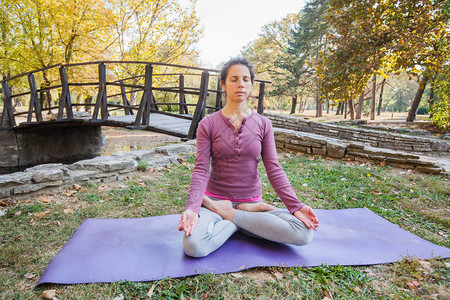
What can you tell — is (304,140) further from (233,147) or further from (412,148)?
(233,147)

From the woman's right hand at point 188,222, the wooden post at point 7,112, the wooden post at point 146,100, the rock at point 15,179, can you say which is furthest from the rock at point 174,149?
the wooden post at point 7,112

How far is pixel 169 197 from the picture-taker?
3.73m

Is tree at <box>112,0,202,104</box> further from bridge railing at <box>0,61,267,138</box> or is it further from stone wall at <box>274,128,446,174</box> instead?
stone wall at <box>274,128,446,174</box>

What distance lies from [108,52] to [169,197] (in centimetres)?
1247

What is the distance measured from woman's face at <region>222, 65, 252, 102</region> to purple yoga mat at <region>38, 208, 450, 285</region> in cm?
129

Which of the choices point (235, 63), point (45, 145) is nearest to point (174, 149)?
point (235, 63)

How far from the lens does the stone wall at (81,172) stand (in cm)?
360

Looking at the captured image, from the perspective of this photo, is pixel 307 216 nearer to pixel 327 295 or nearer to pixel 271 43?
pixel 327 295

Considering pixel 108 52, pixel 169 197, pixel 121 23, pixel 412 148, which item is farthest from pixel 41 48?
pixel 412 148

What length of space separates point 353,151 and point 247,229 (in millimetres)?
4939

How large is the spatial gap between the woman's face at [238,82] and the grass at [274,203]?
1.44m

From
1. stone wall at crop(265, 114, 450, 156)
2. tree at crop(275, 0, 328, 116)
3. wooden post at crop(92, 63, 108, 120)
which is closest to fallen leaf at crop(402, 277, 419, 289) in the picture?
wooden post at crop(92, 63, 108, 120)

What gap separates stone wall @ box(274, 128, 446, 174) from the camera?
18.1ft

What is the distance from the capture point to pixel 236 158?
236 cm
